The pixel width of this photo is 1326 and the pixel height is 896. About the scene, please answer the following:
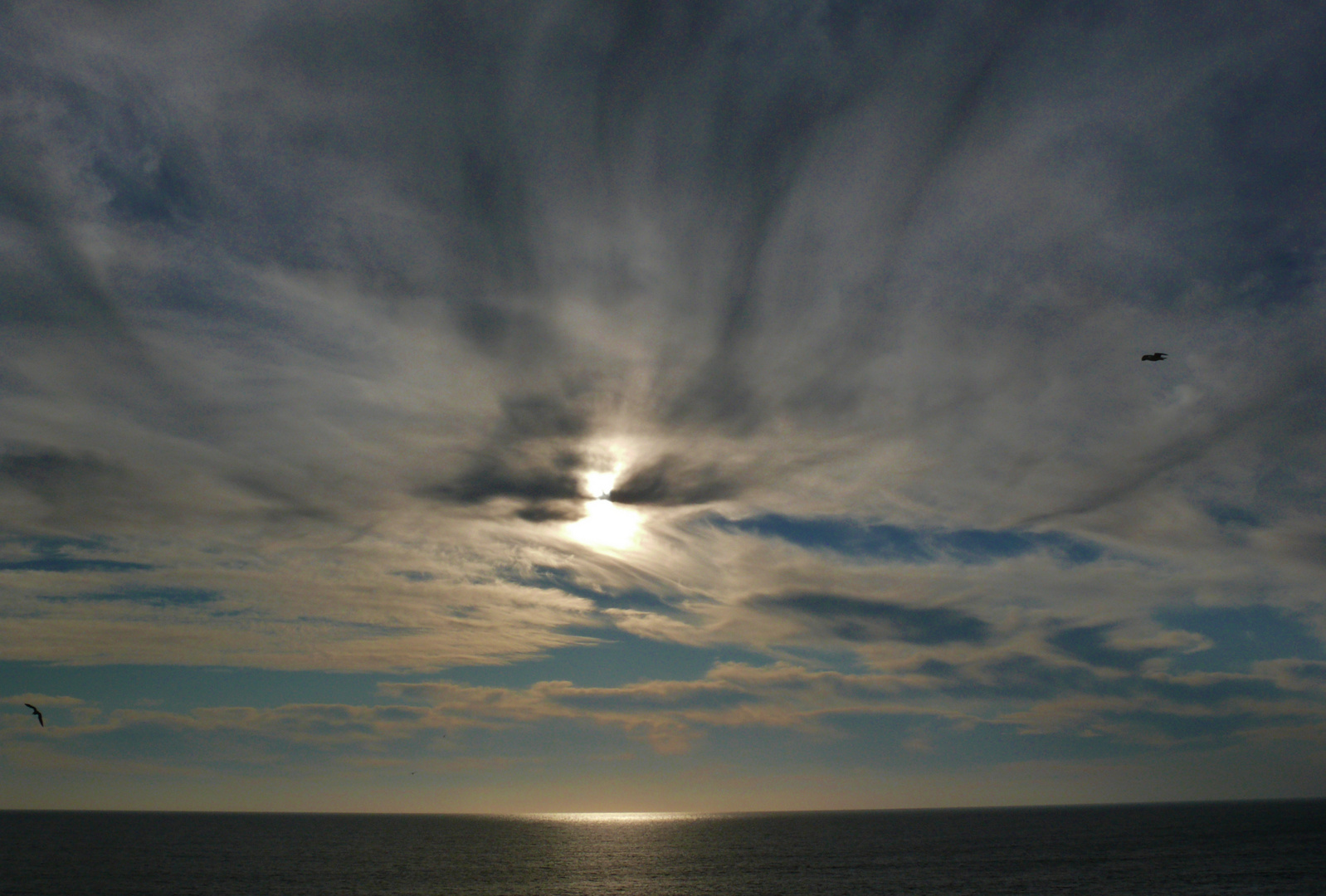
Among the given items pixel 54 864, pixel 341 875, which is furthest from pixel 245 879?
pixel 54 864

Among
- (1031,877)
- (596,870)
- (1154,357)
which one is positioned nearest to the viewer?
(1154,357)

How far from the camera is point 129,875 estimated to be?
15550 cm

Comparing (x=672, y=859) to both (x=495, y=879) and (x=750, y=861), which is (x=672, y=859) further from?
(x=495, y=879)

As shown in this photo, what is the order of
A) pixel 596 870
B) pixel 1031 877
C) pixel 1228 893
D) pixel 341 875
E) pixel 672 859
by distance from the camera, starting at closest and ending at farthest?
pixel 1228 893 < pixel 1031 877 < pixel 341 875 < pixel 596 870 < pixel 672 859

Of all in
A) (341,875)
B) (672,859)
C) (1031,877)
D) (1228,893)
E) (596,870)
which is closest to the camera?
(1228,893)

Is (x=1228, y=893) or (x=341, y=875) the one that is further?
(x=341, y=875)

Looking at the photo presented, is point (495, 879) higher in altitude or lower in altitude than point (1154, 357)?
lower

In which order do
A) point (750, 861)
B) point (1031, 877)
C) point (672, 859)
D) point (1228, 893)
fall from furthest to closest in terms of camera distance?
1. point (672, 859)
2. point (750, 861)
3. point (1031, 877)
4. point (1228, 893)

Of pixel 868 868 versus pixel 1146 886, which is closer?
pixel 1146 886

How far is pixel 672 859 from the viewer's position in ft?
641

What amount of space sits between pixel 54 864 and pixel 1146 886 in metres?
232

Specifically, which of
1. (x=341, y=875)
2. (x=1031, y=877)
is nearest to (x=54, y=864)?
(x=341, y=875)

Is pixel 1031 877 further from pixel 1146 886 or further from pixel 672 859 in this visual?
pixel 672 859

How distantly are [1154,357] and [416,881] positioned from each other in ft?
504
